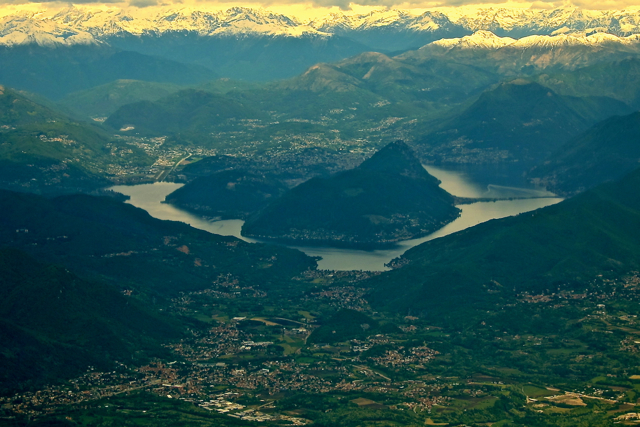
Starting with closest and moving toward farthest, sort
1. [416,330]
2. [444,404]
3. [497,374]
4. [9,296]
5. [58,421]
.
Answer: [58,421]
[444,404]
[497,374]
[9,296]
[416,330]

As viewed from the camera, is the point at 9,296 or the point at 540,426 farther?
the point at 9,296

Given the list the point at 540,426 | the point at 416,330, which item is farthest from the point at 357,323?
the point at 540,426

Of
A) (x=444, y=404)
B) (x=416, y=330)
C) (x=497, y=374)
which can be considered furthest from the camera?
(x=416, y=330)

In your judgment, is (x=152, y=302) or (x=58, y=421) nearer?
(x=58, y=421)

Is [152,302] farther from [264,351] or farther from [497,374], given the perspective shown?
[497,374]

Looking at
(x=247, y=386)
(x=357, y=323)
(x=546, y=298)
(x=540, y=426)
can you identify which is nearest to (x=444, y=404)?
(x=540, y=426)

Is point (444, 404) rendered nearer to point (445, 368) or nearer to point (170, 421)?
point (445, 368)
